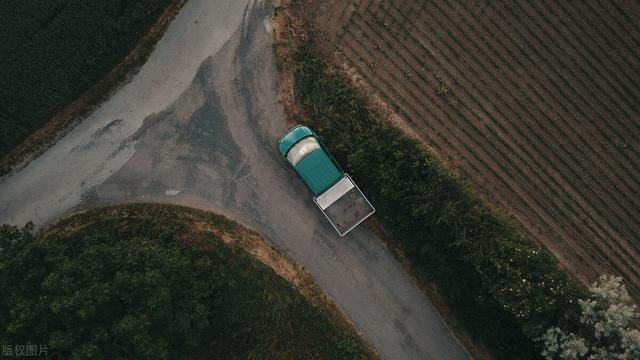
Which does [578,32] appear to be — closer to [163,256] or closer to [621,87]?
[621,87]

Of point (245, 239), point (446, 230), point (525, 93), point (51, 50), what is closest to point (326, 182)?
point (245, 239)

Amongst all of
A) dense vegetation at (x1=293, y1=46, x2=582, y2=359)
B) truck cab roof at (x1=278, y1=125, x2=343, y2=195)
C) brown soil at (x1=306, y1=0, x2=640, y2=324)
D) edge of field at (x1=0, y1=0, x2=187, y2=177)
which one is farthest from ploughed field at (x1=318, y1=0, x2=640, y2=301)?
edge of field at (x1=0, y1=0, x2=187, y2=177)

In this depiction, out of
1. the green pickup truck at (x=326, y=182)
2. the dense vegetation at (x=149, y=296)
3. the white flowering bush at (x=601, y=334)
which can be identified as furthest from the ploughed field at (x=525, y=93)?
the dense vegetation at (x=149, y=296)

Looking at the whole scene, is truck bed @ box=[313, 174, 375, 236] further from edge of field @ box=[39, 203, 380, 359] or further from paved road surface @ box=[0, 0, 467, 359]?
edge of field @ box=[39, 203, 380, 359]

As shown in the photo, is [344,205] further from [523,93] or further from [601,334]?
[601,334]

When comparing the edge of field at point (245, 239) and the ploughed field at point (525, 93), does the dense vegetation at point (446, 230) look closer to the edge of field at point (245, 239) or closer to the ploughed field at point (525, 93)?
the ploughed field at point (525, 93)
